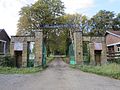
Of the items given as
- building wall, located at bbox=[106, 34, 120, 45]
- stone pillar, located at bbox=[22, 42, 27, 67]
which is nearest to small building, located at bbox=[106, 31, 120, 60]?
building wall, located at bbox=[106, 34, 120, 45]

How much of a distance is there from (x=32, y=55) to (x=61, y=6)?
3056cm

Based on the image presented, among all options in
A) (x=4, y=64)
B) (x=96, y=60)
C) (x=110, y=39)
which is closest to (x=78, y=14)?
(x=110, y=39)

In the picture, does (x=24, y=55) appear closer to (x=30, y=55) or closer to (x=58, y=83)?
(x=30, y=55)

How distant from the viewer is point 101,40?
29469 millimetres

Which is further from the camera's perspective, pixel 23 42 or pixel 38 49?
pixel 23 42

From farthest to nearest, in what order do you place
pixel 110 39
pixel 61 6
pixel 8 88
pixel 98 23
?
pixel 98 23, pixel 61 6, pixel 110 39, pixel 8 88

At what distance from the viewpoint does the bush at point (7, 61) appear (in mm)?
24770

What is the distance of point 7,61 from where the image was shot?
25703 millimetres

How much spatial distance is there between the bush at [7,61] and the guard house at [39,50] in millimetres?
1520

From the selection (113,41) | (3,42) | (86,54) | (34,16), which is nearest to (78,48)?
(86,54)

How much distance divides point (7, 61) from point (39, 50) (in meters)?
4.12

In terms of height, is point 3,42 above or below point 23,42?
above

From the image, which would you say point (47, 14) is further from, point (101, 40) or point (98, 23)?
point (101, 40)

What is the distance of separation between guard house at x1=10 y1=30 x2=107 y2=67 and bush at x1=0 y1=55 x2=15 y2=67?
1520 millimetres
